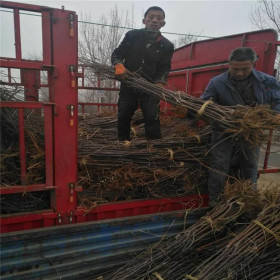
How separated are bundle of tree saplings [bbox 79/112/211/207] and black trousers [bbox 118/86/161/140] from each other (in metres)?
0.31

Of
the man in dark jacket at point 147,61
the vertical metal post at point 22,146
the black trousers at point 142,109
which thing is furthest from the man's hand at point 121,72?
the vertical metal post at point 22,146

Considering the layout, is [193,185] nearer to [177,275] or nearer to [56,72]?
[177,275]

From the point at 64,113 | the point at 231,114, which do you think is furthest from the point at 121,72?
the point at 231,114

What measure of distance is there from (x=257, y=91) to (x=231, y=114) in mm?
633

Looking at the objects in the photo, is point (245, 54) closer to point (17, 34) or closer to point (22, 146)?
point (17, 34)

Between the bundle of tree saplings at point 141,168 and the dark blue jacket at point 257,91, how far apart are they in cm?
50

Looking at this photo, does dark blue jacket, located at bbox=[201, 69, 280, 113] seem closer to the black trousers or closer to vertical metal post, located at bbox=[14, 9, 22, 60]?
the black trousers

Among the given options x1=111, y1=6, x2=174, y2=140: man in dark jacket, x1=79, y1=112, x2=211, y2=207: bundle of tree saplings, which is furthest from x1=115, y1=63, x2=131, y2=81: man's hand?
x1=79, y1=112, x2=211, y2=207: bundle of tree saplings

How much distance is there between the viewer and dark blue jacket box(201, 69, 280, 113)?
257 cm

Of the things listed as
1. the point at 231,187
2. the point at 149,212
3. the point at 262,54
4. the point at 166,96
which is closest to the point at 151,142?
the point at 166,96

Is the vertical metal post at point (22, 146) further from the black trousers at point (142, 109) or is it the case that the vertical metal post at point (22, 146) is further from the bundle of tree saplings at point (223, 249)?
the black trousers at point (142, 109)

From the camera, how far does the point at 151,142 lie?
8.74ft

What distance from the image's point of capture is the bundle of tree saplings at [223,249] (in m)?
2.02

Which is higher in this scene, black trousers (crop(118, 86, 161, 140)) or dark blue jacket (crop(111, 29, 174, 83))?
dark blue jacket (crop(111, 29, 174, 83))
